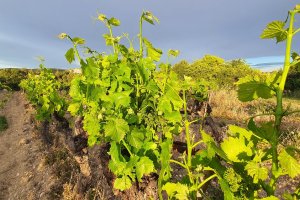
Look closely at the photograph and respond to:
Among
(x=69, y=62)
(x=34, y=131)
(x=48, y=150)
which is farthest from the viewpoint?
(x=34, y=131)

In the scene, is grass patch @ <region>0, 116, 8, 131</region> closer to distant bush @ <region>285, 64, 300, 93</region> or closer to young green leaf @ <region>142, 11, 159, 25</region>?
young green leaf @ <region>142, 11, 159, 25</region>

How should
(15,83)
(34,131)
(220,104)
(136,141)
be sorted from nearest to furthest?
(136,141)
(34,131)
(220,104)
(15,83)

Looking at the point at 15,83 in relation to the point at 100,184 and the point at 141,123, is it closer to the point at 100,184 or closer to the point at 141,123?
the point at 100,184

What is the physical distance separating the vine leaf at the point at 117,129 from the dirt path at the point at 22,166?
341 centimetres

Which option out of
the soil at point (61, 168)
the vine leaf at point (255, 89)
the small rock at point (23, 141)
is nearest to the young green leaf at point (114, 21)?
the soil at point (61, 168)

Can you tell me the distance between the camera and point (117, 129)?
3227 mm

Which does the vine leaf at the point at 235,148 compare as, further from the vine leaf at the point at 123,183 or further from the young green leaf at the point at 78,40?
the young green leaf at the point at 78,40

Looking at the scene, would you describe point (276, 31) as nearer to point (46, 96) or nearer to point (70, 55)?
point (70, 55)

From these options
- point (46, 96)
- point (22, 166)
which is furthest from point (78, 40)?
point (46, 96)

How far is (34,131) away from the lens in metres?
10.3

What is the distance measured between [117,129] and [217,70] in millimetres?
18122

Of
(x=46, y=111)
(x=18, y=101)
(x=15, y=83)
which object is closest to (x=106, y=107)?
(x=46, y=111)

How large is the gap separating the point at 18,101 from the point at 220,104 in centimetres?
1148

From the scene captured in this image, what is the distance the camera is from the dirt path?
662 cm
